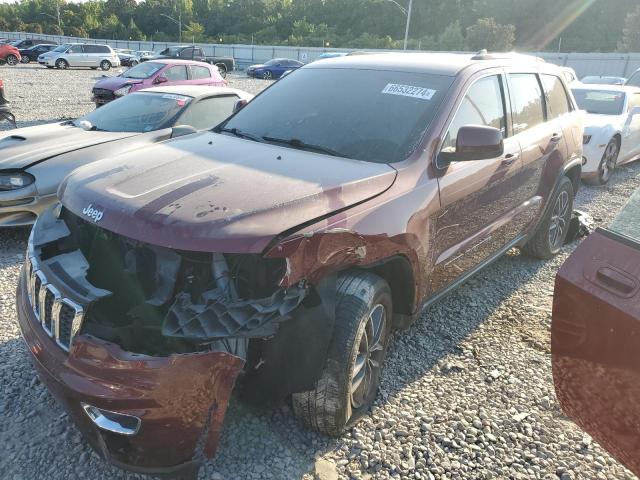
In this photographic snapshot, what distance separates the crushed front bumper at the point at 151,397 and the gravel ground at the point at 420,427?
0.40m

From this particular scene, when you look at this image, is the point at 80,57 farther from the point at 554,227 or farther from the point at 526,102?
the point at 526,102

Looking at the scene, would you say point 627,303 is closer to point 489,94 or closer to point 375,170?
point 375,170

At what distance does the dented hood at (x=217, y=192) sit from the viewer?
2062mm

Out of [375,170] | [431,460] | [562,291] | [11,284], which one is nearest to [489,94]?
[375,170]

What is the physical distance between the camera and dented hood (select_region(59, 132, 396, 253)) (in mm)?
2062

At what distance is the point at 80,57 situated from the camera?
30578 mm

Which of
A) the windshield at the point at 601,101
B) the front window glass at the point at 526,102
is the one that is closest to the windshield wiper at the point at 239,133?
the front window glass at the point at 526,102

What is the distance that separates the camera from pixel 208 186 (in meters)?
2.40

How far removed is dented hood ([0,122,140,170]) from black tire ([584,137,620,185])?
6948mm

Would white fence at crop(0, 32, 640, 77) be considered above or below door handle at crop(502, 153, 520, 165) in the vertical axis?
below

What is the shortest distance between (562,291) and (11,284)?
4.04 m

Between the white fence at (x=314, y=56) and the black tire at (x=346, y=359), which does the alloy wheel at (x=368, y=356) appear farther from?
the white fence at (x=314, y=56)

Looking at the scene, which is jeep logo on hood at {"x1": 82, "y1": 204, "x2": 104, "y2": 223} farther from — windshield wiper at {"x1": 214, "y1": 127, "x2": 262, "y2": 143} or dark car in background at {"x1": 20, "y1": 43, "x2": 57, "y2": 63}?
dark car in background at {"x1": 20, "y1": 43, "x2": 57, "y2": 63}

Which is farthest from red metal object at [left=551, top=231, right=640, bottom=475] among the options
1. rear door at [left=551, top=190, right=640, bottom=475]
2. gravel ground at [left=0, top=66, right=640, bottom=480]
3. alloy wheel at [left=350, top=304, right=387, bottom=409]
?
alloy wheel at [left=350, top=304, right=387, bottom=409]
